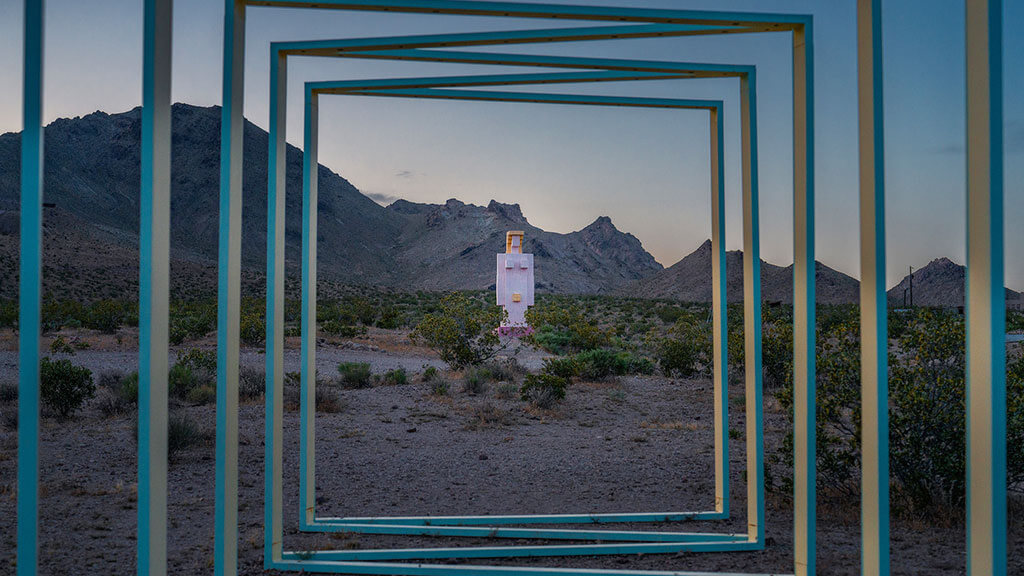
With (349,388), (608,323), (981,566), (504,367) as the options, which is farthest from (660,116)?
(981,566)

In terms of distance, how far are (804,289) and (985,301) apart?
144 centimetres

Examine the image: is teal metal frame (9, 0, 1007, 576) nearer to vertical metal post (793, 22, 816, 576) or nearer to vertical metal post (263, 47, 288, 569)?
vertical metal post (263, 47, 288, 569)

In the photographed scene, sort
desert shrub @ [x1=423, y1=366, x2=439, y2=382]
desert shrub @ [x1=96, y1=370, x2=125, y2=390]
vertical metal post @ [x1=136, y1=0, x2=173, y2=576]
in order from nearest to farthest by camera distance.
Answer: vertical metal post @ [x1=136, y1=0, x2=173, y2=576] → desert shrub @ [x1=96, y1=370, x2=125, y2=390] → desert shrub @ [x1=423, y1=366, x2=439, y2=382]

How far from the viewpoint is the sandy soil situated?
16.5 ft

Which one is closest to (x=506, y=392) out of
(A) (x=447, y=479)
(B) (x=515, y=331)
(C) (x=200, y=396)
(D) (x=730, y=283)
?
(C) (x=200, y=396)

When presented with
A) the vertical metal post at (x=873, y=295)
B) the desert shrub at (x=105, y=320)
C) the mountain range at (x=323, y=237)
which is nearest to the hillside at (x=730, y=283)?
the mountain range at (x=323, y=237)

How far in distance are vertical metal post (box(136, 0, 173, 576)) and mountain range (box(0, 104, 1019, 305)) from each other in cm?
3903

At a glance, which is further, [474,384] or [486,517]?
Result: [474,384]

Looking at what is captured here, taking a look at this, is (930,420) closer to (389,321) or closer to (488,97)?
(488,97)

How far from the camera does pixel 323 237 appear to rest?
7675cm

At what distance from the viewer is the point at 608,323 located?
32.3 metres

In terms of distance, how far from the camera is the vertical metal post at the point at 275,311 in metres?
4.35

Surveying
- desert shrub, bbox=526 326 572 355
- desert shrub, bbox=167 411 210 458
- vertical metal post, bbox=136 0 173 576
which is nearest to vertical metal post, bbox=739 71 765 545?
vertical metal post, bbox=136 0 173 576

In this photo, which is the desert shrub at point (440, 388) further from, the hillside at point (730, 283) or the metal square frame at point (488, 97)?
the hillside at point (730, 283)
